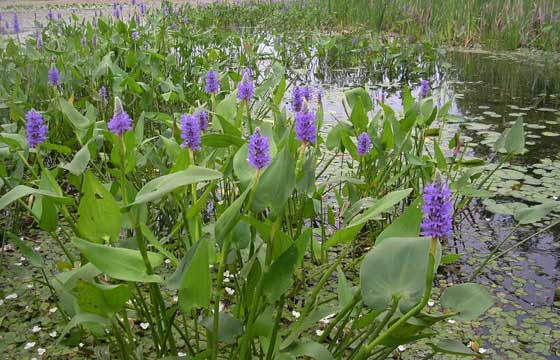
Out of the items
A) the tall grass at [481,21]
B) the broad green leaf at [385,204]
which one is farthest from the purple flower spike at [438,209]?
the tall grass at [481,21]

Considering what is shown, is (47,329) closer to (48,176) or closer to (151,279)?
(48,176)

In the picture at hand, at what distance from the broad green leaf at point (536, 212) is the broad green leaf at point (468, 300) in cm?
39

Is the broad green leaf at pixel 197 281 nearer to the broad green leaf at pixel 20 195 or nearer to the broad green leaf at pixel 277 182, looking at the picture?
the broad green leaf at pixel 277 182

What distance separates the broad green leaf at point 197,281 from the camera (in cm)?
77

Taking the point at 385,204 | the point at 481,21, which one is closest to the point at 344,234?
the point at 385,204

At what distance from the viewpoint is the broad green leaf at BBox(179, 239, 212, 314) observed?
771mm

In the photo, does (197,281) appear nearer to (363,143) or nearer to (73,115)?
(73,115)

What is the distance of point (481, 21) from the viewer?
→ 5949 mm

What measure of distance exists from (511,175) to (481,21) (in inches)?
157

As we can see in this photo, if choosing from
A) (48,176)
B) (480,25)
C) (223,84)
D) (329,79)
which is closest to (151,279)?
(48,176)

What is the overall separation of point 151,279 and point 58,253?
1.12 meters

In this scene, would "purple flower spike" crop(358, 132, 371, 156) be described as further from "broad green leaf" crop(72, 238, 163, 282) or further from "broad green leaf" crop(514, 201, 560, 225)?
"broad green leaf" crop(72, 238, 163, 282)

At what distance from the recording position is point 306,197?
1513 mm

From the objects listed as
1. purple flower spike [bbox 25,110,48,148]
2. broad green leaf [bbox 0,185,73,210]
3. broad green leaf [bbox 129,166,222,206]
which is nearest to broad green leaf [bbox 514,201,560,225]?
broad green leaf [bbox 129,166,222,206]
